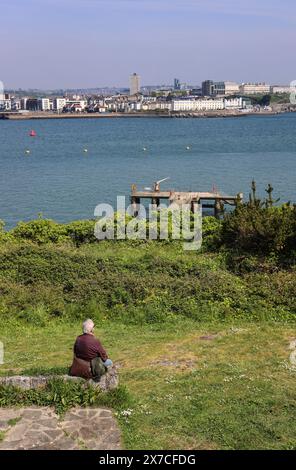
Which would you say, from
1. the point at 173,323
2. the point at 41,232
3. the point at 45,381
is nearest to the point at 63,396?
the point at 45,381

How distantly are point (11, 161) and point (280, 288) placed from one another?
64.0m

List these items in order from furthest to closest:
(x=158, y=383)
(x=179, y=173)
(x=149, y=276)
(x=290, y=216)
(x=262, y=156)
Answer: (x=262, y=156) < (x=179, y=173) < (x=290, y=216) < (x=149, y=276) < (x=158, y=383)

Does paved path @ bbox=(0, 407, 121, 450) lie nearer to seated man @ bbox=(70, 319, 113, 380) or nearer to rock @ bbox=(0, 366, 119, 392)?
rock @ bbox=(0, 366, 119, 392)

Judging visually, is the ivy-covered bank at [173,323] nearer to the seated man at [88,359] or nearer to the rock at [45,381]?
the rock at [45,381]

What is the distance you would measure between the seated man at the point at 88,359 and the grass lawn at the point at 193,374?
2.39ft

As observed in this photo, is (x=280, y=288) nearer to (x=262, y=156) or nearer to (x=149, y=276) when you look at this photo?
(x=149, y=276)

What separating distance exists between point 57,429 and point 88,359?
1.48 meters

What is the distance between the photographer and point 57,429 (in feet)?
27.6

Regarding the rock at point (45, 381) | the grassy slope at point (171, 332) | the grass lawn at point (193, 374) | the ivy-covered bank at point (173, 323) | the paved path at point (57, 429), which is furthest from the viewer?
the rock at point (45, 381)

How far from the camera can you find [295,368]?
10.7 metres

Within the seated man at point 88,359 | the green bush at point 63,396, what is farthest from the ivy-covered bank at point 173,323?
the seated man at point 88,359

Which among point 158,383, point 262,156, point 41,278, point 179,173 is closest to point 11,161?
point 179,173

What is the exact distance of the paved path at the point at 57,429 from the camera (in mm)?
8016

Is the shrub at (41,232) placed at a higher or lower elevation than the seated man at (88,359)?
lower
